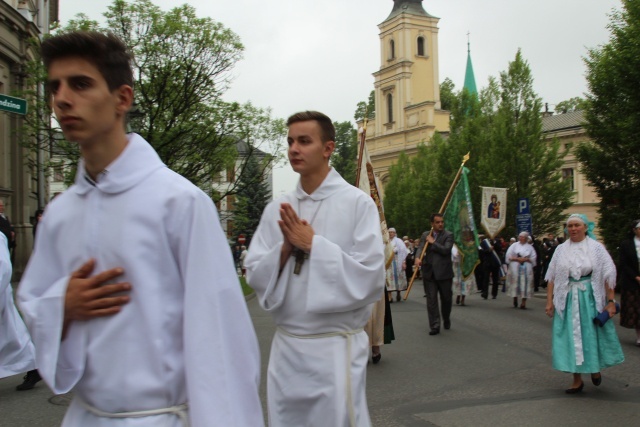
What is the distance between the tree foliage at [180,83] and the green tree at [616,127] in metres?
10.4

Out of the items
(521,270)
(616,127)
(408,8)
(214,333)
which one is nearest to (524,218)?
(616,127)

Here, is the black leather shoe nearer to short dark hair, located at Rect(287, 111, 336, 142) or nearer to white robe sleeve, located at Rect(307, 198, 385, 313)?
short dark hair, located at Rect(287, 111, 336, 142)

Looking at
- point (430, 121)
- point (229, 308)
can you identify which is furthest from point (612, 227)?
point (430, 121)

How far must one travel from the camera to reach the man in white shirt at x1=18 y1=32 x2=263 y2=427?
6.12ft

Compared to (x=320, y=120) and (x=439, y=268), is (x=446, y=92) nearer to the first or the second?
(x=439, y=268)

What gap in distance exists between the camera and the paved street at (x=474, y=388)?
20.1 feet

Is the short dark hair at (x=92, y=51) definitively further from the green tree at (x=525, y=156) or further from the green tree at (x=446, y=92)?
the green tree at (x=446, y=92)

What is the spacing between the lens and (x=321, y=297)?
367cm

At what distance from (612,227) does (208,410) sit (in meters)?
20.6

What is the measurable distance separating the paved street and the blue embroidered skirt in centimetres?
31

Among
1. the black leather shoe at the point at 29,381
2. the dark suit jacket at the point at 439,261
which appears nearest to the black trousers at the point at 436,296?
the dark suit jacket at the point at 439,261

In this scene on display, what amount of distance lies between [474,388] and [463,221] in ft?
29.5

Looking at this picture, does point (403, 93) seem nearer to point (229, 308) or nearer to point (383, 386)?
point (383, 386)

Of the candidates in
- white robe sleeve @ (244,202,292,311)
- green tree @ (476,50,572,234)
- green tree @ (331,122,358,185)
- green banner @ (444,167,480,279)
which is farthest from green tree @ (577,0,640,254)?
green tree @ (331,122,358,185)
